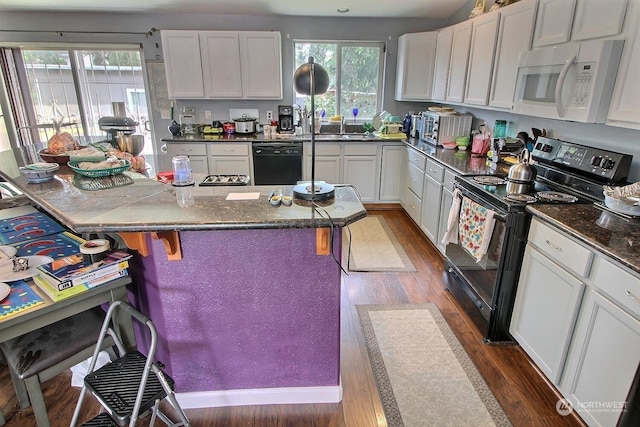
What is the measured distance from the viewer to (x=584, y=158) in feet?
7.61

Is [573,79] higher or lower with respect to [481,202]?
higher

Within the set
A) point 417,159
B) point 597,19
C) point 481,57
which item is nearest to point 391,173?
point 417,159

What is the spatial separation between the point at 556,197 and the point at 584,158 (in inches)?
17.0

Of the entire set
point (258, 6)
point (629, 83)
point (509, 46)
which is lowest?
point (629, 83)

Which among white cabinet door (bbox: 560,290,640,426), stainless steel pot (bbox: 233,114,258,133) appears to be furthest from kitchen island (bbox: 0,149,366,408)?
stainless steel pot (bbox: 233,114,258,133)

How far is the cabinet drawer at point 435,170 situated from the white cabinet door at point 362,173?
39.1 inches

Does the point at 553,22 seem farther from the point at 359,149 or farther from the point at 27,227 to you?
the point at 27,227

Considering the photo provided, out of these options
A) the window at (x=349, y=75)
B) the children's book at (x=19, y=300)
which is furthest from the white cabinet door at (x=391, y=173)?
the children's book at (x=19, y=300)

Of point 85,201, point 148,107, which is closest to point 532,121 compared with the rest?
point 85,201

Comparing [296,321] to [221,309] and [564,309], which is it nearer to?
[221,309]

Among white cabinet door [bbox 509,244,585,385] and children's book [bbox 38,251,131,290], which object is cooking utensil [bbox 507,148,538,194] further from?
children's book [bbox 38,251,131,290]

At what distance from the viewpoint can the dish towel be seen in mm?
2271

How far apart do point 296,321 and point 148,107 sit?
4.36 meters

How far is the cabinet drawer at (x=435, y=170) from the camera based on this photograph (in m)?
3.39
